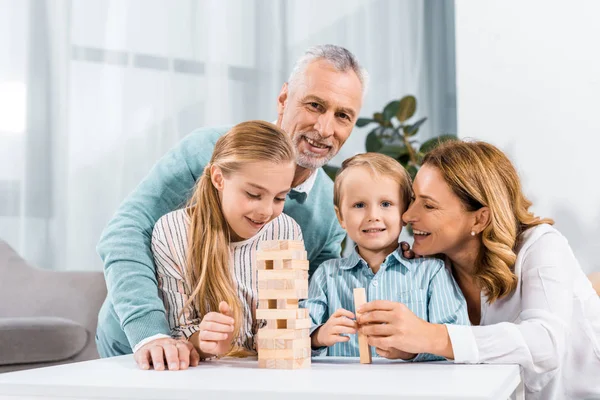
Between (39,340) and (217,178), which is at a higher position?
(217,178)

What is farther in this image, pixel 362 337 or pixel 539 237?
pixel 539 237

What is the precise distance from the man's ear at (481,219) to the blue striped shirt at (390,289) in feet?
0.32

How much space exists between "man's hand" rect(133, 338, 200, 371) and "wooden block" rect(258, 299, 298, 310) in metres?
0.15

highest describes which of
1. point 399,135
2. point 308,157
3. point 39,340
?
point 399,135

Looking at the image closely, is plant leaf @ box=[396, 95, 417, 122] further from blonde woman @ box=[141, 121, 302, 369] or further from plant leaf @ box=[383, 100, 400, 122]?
blonde woman @ box=[141, 121, 302, 369]

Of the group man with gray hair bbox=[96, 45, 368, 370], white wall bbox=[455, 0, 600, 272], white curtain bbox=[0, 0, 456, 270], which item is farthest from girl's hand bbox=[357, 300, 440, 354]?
white curtain bbox=[0, 0, 456, 270]

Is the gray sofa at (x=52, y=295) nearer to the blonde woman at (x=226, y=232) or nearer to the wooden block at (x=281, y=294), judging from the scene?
the blonde woman at (x=226, y=232)

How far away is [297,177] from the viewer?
1.66m

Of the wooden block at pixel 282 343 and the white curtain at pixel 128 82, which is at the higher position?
the white curtain at pixel 128 82

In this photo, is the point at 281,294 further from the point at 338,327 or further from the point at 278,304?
the point at 338,327

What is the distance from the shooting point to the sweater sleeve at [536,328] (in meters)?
1.13

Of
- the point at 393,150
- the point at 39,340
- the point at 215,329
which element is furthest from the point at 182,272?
A: the point at 393,150

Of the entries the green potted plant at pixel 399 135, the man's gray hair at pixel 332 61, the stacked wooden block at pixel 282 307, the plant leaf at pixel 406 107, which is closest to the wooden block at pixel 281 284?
the stacked wooden block at pixel 282 307

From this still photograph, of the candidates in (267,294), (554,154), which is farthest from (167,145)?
(267,294)
